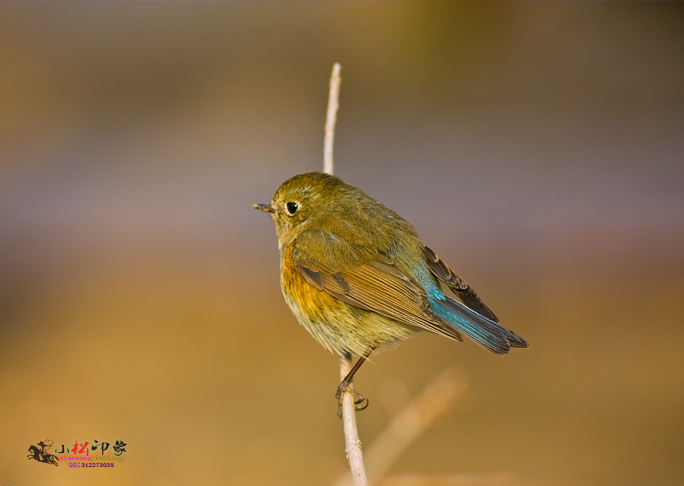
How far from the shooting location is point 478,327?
3521mm

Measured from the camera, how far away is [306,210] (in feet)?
14.3

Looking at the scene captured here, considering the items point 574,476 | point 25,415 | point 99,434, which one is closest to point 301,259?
point 99,434

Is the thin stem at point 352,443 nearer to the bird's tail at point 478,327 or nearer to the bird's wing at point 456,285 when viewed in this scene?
the bird's tail at point 478,327

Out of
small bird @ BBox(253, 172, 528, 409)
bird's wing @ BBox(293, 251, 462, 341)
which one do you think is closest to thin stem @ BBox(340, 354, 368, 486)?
small bird @ BBox(253, 172, 528, 409)

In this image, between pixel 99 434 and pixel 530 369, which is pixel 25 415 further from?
pixel 530 369

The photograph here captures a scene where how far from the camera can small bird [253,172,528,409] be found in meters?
3.78

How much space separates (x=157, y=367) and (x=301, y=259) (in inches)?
146

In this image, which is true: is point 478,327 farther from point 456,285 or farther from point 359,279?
point 359,279

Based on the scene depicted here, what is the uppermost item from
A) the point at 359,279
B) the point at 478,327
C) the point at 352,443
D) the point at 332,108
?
the point at 332,108

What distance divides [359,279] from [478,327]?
77 cm

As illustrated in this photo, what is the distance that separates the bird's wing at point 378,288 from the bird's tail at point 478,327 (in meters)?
0.06

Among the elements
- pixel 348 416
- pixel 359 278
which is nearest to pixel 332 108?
pixel 359 278

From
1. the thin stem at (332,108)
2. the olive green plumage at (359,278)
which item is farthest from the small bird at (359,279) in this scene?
the thin stem at (332,108)

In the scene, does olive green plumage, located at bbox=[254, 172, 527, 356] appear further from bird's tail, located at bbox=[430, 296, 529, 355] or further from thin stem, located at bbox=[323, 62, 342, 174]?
thin stem, located at bbox=[323, 62, 342, 174]
